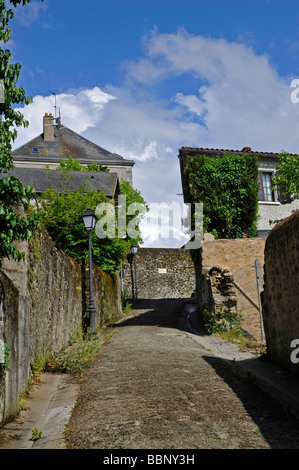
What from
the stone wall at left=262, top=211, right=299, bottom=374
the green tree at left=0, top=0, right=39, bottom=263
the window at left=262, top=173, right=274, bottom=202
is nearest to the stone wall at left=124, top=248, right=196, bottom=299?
the window at left=262, top=173, right=274, bottom=202

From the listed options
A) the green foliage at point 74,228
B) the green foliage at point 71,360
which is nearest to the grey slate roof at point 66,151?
the green foliage at point 74,228

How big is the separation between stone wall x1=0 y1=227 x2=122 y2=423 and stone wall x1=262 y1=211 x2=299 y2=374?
3.84 metres

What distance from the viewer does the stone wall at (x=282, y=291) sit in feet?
21.8

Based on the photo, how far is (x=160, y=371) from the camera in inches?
268

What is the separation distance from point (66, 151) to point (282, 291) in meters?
34.9

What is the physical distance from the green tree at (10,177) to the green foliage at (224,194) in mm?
13417

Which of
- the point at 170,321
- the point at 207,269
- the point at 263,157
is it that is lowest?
the point at 170,321

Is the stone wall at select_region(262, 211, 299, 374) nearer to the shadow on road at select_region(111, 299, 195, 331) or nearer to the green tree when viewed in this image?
the green tree

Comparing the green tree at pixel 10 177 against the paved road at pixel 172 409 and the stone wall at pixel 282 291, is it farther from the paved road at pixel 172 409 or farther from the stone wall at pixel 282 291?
the stone wall at pixel 282 291

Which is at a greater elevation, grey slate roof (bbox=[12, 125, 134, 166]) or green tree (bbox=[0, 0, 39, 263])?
grey slate roof (bbox=[12, 125, 134, 166])

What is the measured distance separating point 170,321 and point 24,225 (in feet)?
38.7

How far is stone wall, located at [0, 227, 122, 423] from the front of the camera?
4.95m

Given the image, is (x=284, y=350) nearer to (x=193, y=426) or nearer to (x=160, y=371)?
(x=160, y=371)
